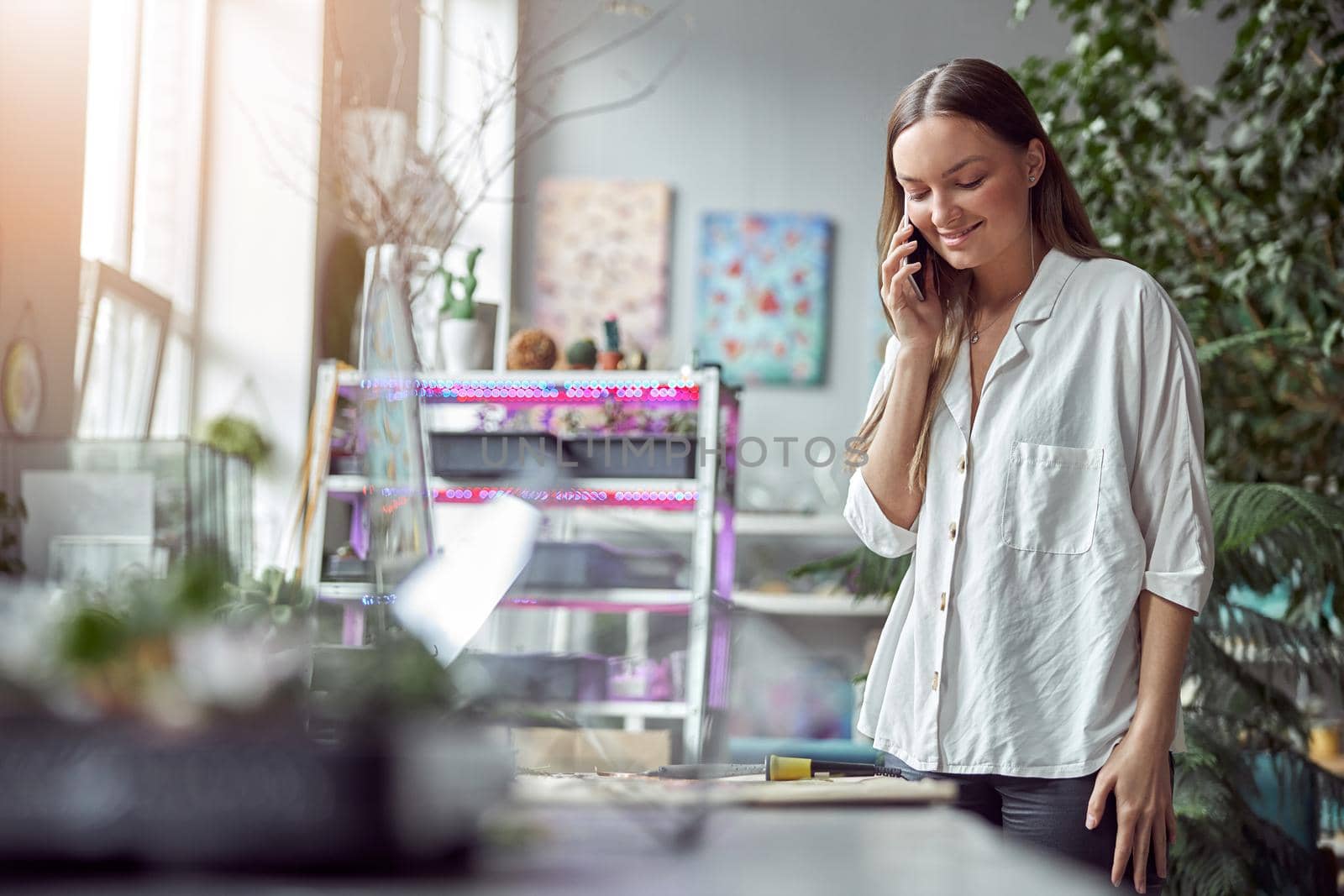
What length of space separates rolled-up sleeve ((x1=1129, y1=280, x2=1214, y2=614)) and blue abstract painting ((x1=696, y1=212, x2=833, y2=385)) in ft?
A: 14.0

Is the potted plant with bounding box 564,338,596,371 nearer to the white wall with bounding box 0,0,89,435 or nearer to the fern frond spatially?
the white wall with bounding box 0,0,89,435

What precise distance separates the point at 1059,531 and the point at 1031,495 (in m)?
0.04

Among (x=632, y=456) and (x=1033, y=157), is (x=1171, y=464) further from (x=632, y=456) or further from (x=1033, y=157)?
(x=632, y=456)

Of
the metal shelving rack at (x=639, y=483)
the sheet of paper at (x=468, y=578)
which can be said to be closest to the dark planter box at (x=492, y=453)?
the metal shelving rack at (x=639, y=483)

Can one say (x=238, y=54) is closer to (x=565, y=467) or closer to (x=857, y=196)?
(x=565, y=467)

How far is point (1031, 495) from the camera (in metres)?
1.08

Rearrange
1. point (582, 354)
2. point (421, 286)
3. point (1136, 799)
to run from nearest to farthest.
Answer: point (1136, 799), point (582, 354), point (421, 286)

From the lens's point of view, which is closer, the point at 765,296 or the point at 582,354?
the point at 582,354

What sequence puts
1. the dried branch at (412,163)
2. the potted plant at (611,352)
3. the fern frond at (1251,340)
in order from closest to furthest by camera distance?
the fern frond at (1251,340) < the potted plant at (611,352) < the dried branch at (412,163)

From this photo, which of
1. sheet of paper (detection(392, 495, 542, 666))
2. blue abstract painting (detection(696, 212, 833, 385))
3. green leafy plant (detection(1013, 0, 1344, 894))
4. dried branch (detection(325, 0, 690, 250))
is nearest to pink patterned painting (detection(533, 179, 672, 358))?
blue abstract painting (detection(696, 212, 833, 385))

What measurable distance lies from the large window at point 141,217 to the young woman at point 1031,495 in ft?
7.31

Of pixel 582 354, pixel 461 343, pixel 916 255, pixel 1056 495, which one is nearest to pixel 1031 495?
pixel 1056 495

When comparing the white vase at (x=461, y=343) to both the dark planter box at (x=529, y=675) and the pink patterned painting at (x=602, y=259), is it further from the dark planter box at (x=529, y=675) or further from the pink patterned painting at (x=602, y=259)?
the dark planter box at (x=529, y=675)

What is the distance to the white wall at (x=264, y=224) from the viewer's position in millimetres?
3805
